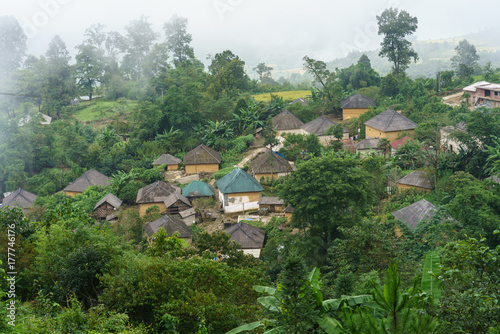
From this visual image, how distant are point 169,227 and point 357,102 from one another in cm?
1832

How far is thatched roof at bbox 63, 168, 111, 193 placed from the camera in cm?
2575

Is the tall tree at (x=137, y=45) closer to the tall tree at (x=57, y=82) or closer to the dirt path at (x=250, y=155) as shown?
the tall tree at (x=57, y=82)

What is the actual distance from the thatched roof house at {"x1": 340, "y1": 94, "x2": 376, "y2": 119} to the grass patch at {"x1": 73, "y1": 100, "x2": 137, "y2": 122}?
18462 millimetres

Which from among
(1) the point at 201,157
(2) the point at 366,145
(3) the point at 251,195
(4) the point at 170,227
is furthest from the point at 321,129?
(4) the point at 170,227

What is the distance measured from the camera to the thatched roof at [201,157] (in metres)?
27.1

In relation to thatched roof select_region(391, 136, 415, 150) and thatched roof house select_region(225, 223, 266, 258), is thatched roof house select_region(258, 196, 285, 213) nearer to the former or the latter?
thatched roof house select_region(225, 223, 266, 258)

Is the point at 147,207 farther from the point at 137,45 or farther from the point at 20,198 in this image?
the point at 137,45

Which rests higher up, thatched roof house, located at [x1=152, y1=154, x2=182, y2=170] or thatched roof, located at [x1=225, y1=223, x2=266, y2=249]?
thatched roof house, located at [x1=152, y1=154, x2=182, y2=170]

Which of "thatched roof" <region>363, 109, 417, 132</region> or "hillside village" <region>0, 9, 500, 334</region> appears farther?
"thatched roof" <region>363, 109, 417, 132</region>

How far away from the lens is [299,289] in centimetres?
555

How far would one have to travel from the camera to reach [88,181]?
85.9 feet

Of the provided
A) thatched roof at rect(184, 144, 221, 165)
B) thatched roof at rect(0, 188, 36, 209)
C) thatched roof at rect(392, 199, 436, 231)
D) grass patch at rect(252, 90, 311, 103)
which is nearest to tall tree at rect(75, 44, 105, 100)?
grass patch at rect(252, 90, 311, 103)

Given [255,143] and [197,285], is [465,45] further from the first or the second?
[197,285]

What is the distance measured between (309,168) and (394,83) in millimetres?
21180
